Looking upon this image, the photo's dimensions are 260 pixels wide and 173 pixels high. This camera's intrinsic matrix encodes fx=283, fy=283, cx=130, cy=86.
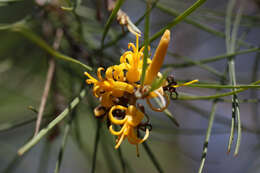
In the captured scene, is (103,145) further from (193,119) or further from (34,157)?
(193,119)

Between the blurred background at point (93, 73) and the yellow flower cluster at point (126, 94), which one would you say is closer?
the yellow flower cluster at point (126, 94)

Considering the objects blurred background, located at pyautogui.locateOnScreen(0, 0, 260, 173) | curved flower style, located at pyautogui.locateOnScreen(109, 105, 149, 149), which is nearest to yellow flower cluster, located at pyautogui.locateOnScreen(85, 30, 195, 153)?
curved flower style, located at pyautogui.locateOnScreen(109, 105, 149, 149)

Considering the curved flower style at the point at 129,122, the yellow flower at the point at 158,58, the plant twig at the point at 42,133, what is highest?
the yellow flower at the point at 158,58

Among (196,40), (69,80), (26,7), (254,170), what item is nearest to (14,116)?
(26,7)

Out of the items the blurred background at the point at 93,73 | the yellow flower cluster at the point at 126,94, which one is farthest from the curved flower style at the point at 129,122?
the blurred background at the point at 93,73

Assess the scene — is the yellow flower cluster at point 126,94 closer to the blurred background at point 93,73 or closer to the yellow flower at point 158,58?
the yellow flower at point 158,58

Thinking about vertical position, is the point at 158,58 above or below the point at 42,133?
above

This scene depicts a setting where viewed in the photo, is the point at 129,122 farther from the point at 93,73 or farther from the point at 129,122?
the point at 93,73

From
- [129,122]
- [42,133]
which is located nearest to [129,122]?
[129,122]

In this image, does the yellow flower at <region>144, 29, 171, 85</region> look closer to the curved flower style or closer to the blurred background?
the curved flower style
